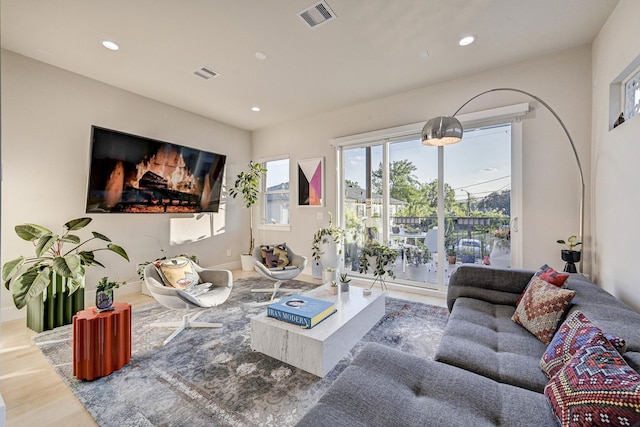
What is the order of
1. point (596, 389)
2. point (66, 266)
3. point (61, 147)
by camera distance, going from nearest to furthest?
point (596, 389) < point (66, 266) < point (61, 147)

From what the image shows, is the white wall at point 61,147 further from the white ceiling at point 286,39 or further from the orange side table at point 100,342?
the orange side table at point 100,342

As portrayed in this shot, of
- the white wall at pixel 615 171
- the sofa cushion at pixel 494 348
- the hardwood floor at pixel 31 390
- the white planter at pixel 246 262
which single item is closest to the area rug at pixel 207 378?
the hardwood floor at pixel 31 390

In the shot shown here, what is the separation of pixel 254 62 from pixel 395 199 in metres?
2.72

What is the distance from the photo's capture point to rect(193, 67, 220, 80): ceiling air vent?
3.41 m

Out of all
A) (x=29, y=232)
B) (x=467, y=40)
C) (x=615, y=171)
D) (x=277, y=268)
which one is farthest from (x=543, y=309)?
(x=29, y=232)

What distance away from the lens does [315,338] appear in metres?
1.97

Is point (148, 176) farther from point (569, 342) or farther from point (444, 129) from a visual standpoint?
point (569, 342)

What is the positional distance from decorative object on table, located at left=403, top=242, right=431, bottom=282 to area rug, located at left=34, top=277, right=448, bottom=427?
1123 mm

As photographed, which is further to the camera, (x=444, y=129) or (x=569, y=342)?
(x=444, y=129)

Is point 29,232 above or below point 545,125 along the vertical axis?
below

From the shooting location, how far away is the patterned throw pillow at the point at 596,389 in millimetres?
877

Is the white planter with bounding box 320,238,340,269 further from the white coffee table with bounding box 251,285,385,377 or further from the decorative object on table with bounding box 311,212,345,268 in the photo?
the white coffee table with bounding box 251,285,385,377

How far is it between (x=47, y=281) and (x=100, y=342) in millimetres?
1135

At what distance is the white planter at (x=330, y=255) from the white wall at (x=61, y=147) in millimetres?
2486
